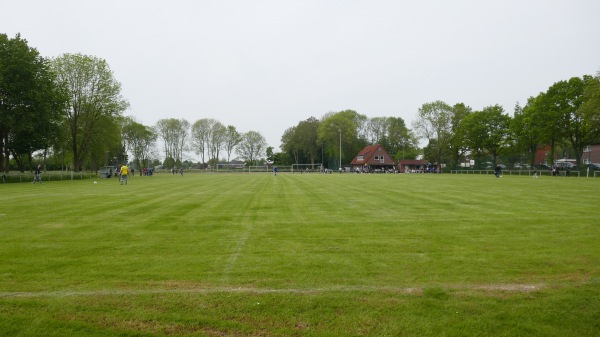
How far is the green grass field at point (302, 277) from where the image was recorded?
4180 millimetres

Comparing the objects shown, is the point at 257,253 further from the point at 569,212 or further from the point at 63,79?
the point at 63,79

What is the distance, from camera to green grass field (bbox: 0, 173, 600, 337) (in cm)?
418

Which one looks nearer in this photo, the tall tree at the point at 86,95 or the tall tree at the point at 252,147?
the tall tree at the point at 86,95

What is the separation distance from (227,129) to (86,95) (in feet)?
200

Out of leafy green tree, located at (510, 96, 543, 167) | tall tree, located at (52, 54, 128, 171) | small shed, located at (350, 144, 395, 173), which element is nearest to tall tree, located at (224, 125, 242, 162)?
small shed, located at (350, 144, 395, 173)

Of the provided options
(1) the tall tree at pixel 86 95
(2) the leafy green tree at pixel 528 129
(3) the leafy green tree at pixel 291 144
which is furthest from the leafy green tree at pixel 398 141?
(1) the tall tree at pixel 86 95

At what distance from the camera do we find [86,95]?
51.3m

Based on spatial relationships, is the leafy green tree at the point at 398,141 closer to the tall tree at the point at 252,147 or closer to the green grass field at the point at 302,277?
the tall tree at the point at 252,147

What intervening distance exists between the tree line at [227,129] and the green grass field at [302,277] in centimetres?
3628

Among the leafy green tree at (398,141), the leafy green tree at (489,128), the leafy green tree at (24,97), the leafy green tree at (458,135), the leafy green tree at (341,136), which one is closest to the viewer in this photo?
the leafy green tree at (24,97)

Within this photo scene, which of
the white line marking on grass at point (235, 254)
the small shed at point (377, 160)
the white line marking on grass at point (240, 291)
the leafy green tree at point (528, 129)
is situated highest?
the leafy green tree at point (528, 129)

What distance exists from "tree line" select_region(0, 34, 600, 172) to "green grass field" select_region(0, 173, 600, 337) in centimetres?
3628

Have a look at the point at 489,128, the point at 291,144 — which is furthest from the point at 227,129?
the point at 489,128

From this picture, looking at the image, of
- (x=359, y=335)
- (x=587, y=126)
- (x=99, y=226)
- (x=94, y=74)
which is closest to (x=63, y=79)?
(x=94, y=74)
